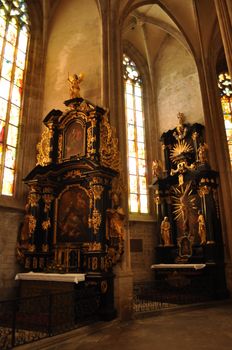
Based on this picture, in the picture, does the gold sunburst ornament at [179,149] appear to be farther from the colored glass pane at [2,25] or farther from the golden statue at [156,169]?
the colored glass pane at [2,25]

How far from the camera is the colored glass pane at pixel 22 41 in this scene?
11.8 meters

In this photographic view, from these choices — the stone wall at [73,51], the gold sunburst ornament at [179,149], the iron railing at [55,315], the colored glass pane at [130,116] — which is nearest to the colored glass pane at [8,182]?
the stone wall at [73,51]

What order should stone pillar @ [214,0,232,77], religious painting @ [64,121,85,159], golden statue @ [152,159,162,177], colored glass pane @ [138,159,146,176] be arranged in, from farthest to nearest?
1. colored glass pane @ [138,159,146,176]
2. golden statue @ [152,159,162,177]
3. religious painting @ [64,121,85,159]
4. stone pillar @ [214,0,232,77]

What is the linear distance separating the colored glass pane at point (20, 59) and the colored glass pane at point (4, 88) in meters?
1.12

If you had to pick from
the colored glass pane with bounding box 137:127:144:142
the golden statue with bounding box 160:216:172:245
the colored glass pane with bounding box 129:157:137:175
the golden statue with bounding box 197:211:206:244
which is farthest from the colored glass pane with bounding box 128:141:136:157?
the golden statue with bounding box 197:211:206:244

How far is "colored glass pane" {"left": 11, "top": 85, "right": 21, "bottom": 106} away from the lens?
1084 cm

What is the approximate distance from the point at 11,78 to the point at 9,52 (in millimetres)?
1079

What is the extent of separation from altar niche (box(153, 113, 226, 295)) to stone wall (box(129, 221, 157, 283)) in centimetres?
67

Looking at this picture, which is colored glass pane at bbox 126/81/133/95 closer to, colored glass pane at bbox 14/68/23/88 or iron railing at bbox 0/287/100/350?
colored glass pane at bbox 14/68/23/88

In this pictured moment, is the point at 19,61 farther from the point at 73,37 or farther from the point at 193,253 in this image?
the point at 193,253

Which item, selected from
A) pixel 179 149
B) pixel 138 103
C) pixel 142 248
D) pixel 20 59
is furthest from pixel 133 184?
pixel 20 59

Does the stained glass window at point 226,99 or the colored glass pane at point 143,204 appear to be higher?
the stained glass window at point 226,99

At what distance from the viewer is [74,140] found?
9625mm

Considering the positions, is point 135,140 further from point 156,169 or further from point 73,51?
point 73,51
